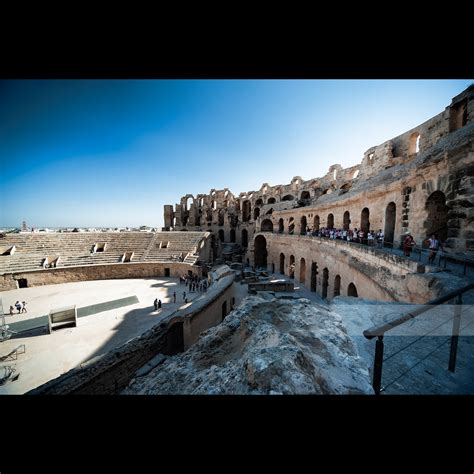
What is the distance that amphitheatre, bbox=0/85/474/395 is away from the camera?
2258 mm

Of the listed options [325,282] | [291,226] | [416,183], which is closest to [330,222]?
[325,282]

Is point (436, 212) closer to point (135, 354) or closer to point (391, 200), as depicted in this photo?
point (391, 200)

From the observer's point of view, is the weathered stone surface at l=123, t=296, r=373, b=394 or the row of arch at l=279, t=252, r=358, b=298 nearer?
the weathered stone surface at l=123, t=296, r=373, b=394

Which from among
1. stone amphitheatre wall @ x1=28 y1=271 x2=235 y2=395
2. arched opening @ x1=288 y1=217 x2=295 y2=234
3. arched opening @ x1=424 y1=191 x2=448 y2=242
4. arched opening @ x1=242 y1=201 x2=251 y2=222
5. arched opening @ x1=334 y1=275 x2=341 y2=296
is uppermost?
arched opening @ x1=242 y1=201 x2=251 y2=222

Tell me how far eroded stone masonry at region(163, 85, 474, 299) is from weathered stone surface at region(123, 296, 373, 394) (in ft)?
13.6

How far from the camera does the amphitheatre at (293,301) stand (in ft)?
7.41

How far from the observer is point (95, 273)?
64.0ft

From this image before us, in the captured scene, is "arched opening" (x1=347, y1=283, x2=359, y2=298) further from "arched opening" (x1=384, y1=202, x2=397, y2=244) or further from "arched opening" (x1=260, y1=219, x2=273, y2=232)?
"arched opening" (x1=260, y1=219, x2=273, y2=232)

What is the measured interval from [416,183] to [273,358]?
332 inches

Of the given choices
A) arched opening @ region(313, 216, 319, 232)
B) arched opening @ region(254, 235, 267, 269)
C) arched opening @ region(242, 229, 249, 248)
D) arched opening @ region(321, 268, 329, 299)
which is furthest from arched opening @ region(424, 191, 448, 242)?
arched opening @ region(242, 229, 249, 248)

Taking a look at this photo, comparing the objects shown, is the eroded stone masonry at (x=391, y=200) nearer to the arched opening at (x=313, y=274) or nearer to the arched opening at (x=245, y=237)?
Result: the arched opening at (x=313, y=274)
